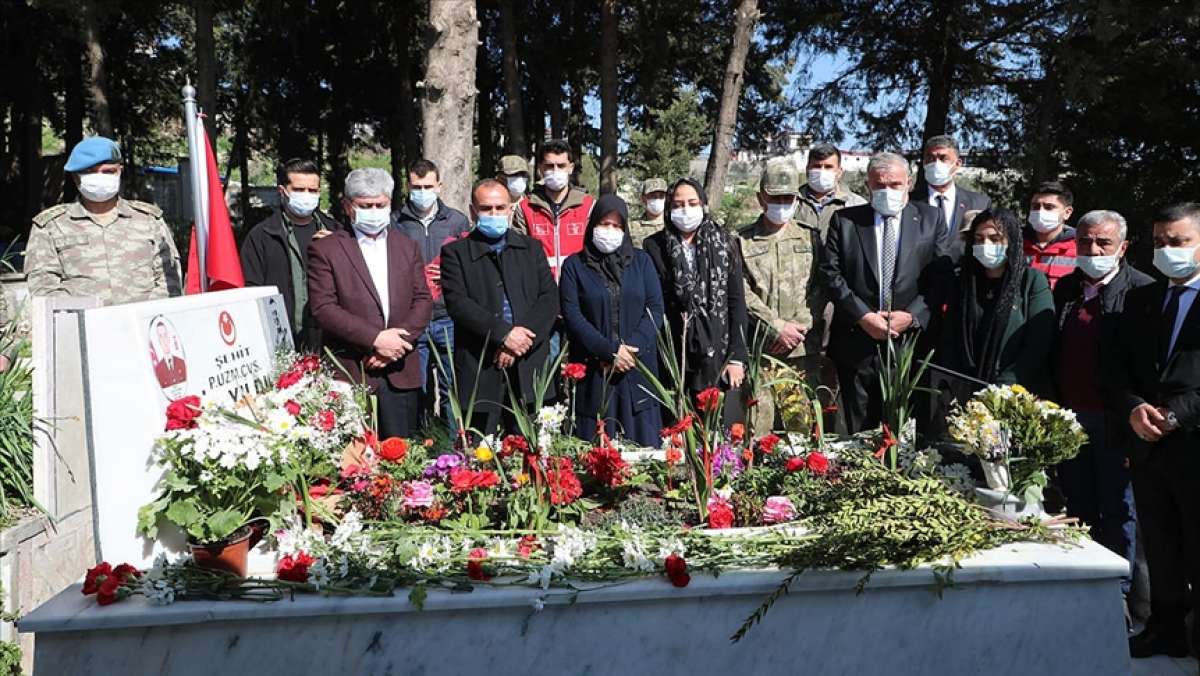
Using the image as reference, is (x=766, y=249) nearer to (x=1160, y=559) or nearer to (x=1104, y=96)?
(x=1160, y=559)

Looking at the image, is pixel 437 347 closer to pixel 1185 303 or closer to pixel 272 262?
pixel 272 262

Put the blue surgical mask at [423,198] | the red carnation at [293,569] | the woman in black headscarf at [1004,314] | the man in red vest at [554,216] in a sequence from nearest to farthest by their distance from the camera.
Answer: the red carnation at [293,569] → the woman in black headscarf at [1004,314] → the blue surgical mask at [423,198] → the man in red vest at [554,216]

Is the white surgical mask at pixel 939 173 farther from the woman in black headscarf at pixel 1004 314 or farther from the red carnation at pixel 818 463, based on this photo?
the red carnation at pixel 818 463

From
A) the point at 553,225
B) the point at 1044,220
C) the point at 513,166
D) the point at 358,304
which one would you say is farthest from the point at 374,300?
the point at 1044,220

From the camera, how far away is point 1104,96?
36.2 ft

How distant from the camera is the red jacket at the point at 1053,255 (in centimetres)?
454

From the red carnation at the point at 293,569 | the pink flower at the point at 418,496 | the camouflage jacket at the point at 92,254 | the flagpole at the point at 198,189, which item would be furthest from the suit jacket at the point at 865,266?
the camouflage jacket at the point at 92,254

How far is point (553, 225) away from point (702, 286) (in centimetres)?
Result: 122

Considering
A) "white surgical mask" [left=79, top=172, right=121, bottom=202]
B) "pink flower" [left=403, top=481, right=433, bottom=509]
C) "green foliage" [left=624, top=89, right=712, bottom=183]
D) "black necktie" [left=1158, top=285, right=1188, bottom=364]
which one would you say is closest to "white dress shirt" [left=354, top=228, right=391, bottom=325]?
"white surgical mask" [left=79, top=172, right=121, bottom=202]

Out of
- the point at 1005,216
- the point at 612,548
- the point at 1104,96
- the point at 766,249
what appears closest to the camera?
the point at 612,548

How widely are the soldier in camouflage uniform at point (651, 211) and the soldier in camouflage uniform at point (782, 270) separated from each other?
115 centimetres

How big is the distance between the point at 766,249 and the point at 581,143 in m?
18.0

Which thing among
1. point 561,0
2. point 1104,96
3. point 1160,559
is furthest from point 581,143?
point 1160,559

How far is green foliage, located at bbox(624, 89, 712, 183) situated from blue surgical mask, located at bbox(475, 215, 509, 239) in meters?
15.0
